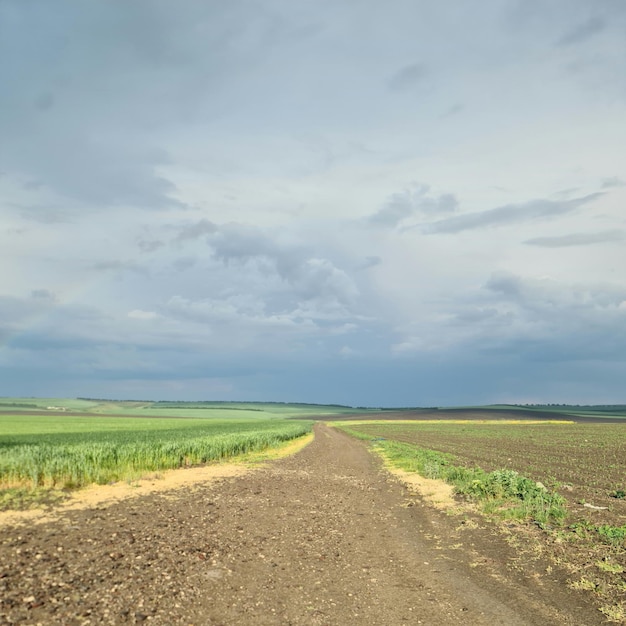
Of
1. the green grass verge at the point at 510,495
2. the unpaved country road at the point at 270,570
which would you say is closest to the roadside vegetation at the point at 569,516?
the green grass verge at the point at 510,495

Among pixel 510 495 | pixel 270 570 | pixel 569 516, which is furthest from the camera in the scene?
pixel 510 495

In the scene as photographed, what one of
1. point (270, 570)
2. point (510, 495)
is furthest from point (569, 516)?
point (270, 570)

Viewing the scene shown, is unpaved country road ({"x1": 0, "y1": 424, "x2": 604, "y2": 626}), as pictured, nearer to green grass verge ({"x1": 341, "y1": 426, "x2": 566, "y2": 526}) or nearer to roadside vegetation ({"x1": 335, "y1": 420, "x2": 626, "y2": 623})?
roadside vegetation ({"x1": 335, "y1": 420, "x2": 626, "y2": 623})

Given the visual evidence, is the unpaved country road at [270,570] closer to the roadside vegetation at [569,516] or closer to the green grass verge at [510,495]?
the roadside vegetation at [569,516]

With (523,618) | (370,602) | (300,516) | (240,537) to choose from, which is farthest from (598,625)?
(300,516)

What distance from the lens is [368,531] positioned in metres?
15.3

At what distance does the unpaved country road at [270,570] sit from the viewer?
8820 millimetres

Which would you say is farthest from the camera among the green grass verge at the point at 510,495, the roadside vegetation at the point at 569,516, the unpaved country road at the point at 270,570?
the green grass verge at the point at 510,495

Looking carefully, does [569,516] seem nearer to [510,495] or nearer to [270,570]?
[510,495]

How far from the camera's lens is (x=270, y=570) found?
445 inches

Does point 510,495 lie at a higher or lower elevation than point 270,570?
higher

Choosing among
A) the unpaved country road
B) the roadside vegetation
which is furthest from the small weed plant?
the unpaved country road

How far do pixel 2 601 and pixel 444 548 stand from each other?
415 inches

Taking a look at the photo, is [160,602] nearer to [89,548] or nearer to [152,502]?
[89,548]
